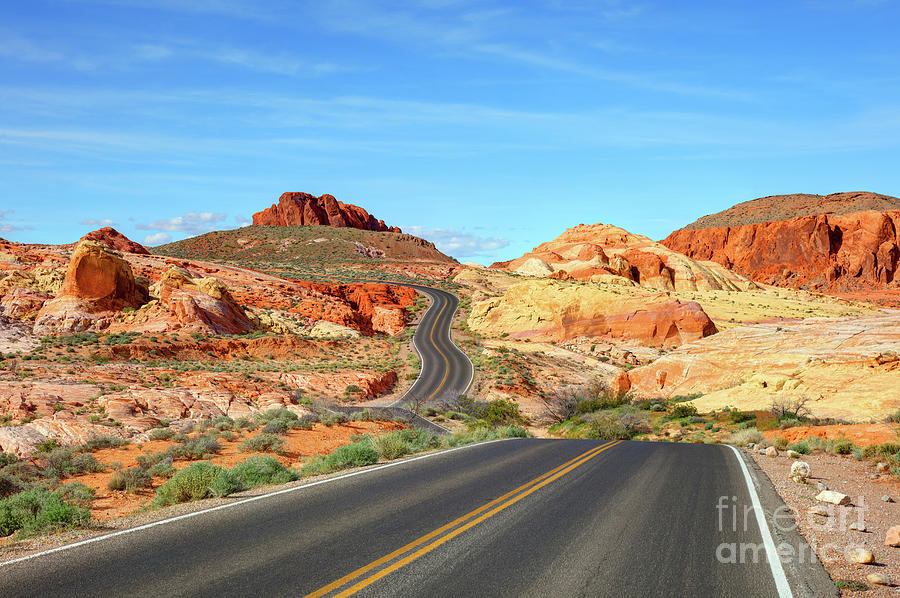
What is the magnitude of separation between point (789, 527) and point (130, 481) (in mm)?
13800

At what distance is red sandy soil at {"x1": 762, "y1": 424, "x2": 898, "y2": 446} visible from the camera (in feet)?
53.3

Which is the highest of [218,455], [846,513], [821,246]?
[821,246]

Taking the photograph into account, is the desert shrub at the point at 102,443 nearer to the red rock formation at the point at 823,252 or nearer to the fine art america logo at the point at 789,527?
the fine art america logo at the point at 789,527

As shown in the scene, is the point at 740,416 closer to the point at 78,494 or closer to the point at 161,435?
the point at 161,435

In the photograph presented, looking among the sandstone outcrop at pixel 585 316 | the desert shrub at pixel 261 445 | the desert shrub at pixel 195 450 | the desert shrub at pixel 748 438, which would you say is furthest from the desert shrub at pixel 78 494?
the sandstone outcrop at pixel 585 316

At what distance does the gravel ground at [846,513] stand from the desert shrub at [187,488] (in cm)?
949

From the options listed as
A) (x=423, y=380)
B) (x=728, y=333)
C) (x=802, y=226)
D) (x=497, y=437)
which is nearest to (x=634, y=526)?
(x=497, y=437)

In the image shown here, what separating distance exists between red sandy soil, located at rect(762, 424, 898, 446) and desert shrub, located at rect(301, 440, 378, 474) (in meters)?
13.4

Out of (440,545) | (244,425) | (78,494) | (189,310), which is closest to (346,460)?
(78,494)

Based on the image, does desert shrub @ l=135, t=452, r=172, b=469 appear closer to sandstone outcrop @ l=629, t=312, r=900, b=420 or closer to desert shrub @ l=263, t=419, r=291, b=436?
desert shrub @ l=263, t=419, r=291, b=436

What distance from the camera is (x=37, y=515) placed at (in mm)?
9219

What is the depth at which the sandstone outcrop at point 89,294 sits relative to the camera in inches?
1970

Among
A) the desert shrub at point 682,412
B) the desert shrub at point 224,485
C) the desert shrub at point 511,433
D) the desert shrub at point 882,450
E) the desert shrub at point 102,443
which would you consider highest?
the desert shrub at point 224,485

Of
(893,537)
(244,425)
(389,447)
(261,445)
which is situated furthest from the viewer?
(244,425)
